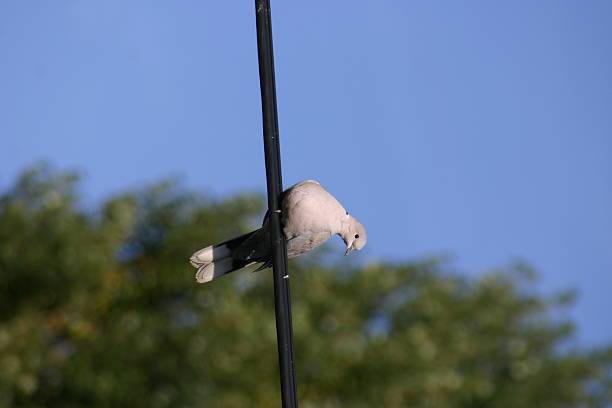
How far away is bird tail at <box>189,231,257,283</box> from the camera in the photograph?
2.99 m

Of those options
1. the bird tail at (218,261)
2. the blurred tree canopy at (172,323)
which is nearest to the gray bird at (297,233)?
the bird tail at (218,261)

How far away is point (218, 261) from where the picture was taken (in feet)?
9.84

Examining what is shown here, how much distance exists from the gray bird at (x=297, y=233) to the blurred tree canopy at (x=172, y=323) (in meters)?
7.20

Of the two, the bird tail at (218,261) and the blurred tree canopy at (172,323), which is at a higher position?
Result: the blurred tree canopy at (172,323)

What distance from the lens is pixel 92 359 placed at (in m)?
10.2

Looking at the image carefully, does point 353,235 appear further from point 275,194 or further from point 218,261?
point 275,194

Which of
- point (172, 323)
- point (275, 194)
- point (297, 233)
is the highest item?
point (172, 323)

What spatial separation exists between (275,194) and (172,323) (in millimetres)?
9012

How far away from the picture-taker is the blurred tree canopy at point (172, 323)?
9984 mm

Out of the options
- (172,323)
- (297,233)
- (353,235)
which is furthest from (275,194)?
(172,323)

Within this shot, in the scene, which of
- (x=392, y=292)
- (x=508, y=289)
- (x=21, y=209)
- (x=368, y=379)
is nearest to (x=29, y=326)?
(x=21, y=209)

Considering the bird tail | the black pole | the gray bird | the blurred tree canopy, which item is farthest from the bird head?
the blurred tree canopy

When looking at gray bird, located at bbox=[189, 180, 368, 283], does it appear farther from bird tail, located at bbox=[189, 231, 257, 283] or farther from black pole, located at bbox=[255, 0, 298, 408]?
black pole, located at bbox=[255, 0, 298, 408]

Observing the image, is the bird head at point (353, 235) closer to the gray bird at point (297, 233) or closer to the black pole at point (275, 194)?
the gray bird at point (297, 233)
